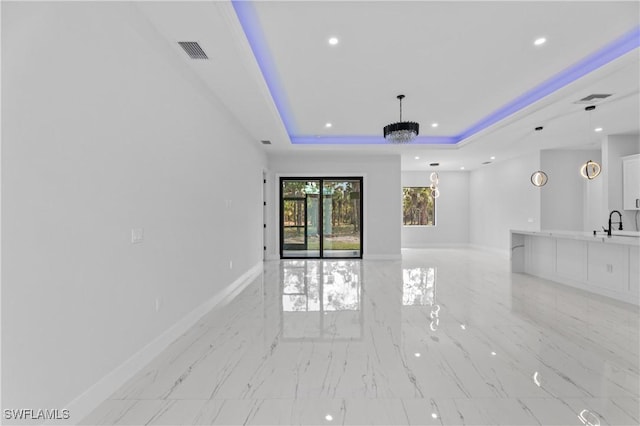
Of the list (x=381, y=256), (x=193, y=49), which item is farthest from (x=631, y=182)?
(x=193, y=49)

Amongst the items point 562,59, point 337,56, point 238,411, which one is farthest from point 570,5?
point 238,411

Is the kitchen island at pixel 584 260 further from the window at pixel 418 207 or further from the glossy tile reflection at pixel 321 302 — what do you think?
the window at pixel 418 207

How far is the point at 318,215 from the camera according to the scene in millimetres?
8922

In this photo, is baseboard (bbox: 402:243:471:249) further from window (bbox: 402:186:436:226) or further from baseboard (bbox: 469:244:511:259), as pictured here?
window (bbox: 402:186:436:226)

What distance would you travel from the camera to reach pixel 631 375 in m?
2.45

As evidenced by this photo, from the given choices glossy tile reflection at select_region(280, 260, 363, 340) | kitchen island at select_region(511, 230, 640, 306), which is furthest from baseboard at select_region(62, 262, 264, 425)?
kitchen island at select_region(511, 230, 640, 306)

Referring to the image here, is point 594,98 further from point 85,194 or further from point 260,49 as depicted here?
point 85,194

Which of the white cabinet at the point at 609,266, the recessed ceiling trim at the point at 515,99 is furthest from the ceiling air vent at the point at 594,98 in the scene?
the white cabinet at the point at 609,266

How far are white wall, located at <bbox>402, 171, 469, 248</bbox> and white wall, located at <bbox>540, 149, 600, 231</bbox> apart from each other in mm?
3469

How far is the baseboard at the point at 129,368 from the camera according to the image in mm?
1964

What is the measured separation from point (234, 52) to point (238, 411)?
123 inches

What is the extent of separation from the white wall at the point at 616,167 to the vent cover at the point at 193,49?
8619mm

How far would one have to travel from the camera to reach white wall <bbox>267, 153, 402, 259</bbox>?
8773 millimetres

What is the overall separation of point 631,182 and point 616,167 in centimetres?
43
